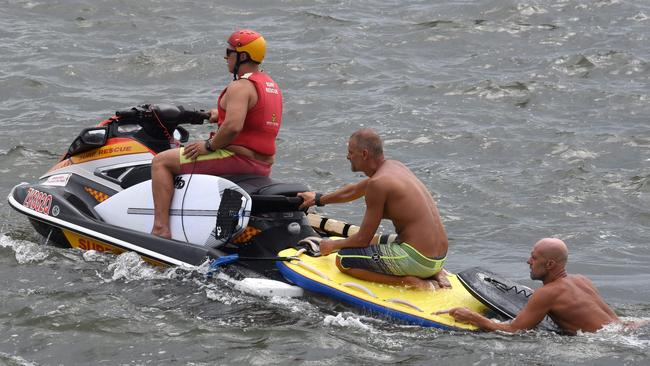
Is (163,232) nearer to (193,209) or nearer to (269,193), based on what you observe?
(193,209)

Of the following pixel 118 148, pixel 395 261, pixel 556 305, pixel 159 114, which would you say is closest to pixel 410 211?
pixel 395 261

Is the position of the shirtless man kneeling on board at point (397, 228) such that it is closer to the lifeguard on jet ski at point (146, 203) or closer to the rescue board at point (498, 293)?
the rescue board at point (498, 293)

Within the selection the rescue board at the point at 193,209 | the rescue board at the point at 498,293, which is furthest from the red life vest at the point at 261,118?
the rescue board at the point at 498,293

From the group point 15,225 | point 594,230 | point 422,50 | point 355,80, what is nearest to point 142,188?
point 15,225

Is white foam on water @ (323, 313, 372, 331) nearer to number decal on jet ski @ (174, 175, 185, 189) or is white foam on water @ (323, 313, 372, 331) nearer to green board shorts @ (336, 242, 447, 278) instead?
green board shorts @ (336, 242, 447, 278)

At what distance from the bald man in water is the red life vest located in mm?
2387

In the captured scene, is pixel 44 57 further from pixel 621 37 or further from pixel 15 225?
pixel 621 37

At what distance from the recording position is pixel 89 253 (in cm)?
961

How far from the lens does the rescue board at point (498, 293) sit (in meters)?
8.11

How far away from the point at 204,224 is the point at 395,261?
5.77 ft

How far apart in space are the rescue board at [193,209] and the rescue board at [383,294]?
1.90 feet

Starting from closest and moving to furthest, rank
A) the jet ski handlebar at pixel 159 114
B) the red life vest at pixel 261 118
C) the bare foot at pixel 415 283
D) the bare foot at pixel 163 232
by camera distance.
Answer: the bare foot at pixel 415 283, the red life vest at pixel 261 118, the bare foot at pixel 163 232, the jet ski handlebar at pixel 159 114

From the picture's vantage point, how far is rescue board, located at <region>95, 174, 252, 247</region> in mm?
8992

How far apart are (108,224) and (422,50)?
35.1ft
